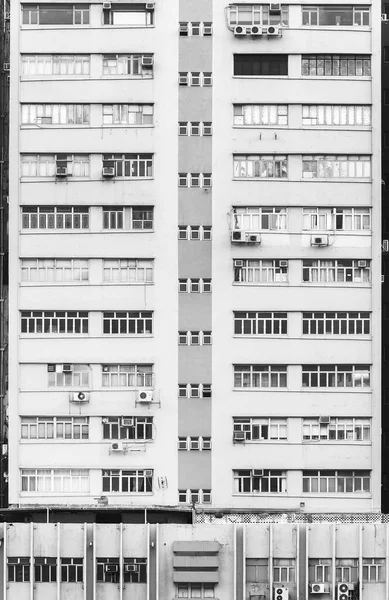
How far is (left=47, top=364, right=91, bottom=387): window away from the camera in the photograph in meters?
35.6

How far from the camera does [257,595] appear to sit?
33594mm

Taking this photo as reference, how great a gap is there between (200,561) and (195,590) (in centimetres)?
101

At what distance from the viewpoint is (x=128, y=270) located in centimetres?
3556

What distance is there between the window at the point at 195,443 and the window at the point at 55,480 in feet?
11.0

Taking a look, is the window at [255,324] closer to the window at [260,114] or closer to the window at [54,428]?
the window at [54,428]

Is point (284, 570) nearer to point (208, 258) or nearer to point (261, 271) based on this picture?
point (261, 271)

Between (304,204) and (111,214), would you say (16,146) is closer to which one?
(111,214)

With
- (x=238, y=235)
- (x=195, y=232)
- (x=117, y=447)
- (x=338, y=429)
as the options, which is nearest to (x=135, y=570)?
(x=117, y=447)

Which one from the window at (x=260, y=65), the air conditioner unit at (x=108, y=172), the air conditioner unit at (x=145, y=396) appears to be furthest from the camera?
the window at (x=260, y=65)

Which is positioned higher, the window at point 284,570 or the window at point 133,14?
the window at point 133,14

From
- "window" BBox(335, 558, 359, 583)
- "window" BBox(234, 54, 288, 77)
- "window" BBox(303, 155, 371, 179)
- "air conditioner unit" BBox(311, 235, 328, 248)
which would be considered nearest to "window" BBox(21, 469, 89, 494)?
"window" BBox(335, 558, 359, 583)

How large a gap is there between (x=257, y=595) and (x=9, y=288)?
12977 millimetres

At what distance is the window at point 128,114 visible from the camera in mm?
35500

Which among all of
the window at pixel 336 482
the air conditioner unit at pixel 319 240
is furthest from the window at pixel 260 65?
the window at pixel 336 482
